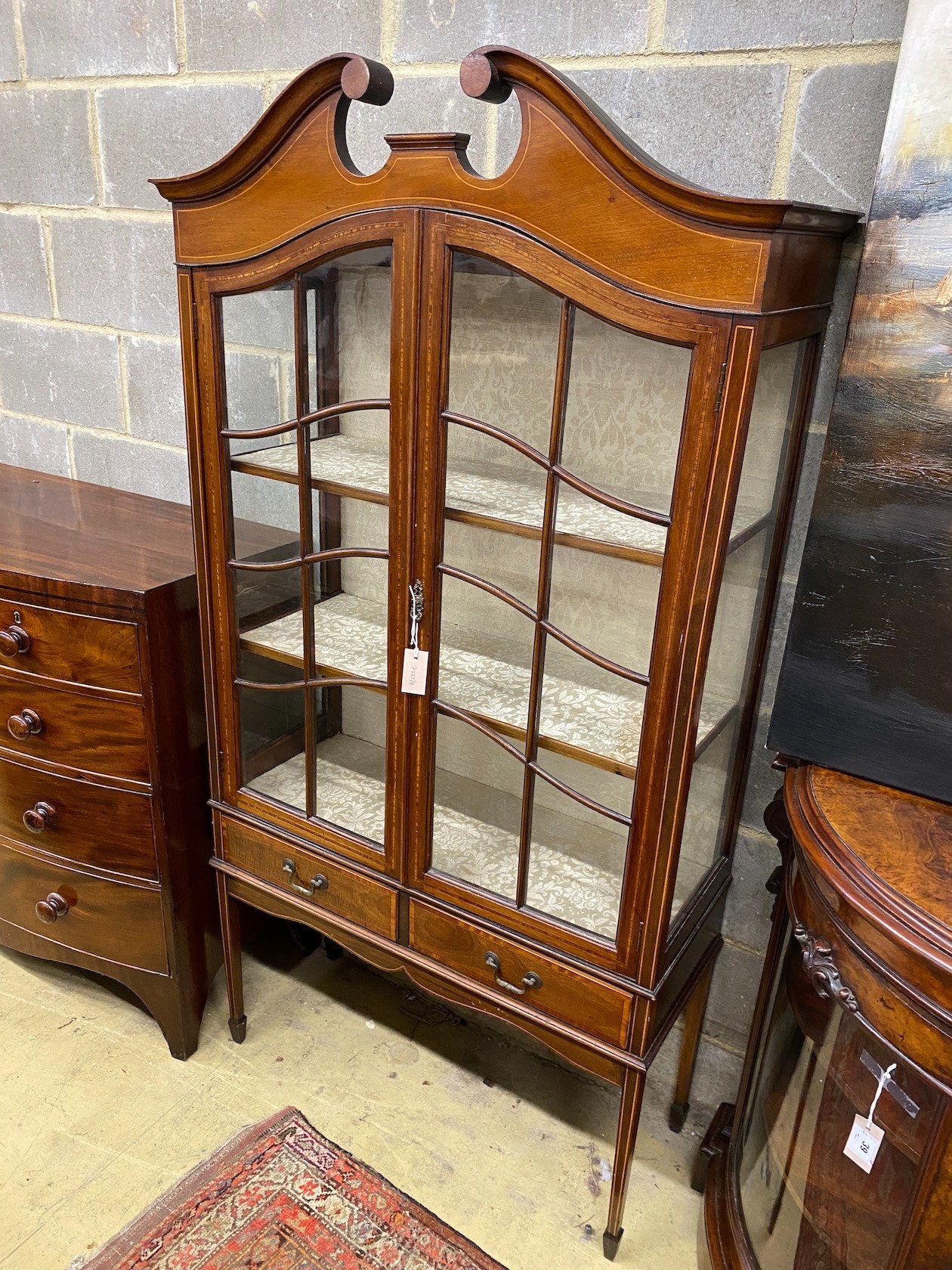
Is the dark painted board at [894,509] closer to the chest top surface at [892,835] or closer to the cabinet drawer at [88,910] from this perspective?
the chest top surface at [892,835]

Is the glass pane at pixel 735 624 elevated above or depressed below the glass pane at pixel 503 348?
below

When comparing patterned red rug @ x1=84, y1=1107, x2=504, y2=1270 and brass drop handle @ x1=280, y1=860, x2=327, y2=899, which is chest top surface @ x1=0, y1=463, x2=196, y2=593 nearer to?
brass drop handle @ x1=280, y1=860, x2=327, y2=899

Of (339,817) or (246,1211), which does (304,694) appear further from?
(246,1211)

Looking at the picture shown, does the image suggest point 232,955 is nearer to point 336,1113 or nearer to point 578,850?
point 336,1113

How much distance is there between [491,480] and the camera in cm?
117

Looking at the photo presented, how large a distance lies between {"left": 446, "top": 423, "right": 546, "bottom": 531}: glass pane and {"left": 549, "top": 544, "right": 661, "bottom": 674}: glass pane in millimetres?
69

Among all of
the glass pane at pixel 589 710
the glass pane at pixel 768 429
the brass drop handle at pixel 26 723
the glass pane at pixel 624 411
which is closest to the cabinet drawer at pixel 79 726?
the brass drop handle at pixel 26 723

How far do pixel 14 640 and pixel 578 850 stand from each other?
0.98 metres

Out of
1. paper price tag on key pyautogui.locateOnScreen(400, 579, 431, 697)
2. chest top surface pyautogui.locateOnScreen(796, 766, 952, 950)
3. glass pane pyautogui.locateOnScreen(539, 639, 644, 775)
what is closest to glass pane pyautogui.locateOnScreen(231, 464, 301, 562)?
paper price tag on key pyautogui.locateOnScreen(400, 579, 431, 697)

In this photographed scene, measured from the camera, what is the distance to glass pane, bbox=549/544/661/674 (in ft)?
3.62

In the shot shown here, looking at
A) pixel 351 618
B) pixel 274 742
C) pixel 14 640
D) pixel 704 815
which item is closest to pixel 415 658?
pixel 351 618

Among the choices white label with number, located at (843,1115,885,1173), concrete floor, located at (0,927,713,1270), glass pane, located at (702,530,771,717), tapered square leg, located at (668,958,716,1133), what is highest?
glass pane, located at (702,530,771,717)

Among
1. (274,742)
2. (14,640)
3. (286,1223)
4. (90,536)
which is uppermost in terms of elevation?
(90,536)

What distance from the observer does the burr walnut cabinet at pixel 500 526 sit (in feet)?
3.23
